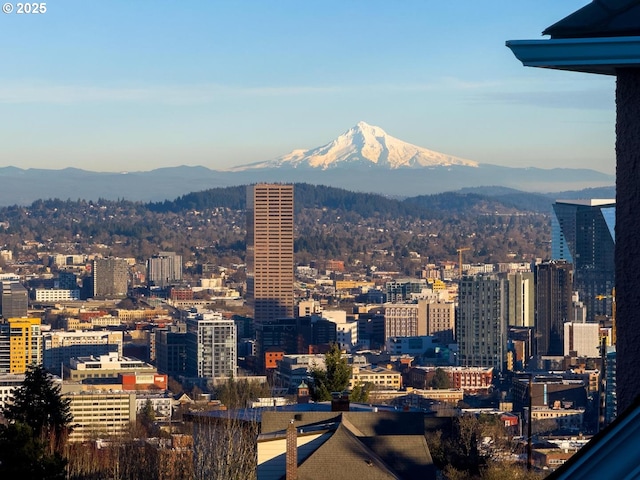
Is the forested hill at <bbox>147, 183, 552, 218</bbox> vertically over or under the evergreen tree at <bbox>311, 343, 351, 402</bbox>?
over

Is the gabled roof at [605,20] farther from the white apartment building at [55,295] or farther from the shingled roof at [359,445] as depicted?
the white apartment building at [55,295]

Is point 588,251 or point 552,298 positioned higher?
point 588,251

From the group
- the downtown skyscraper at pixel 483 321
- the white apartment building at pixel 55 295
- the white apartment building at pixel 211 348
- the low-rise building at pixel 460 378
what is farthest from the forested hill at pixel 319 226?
the low-rise building at pixel 460 378

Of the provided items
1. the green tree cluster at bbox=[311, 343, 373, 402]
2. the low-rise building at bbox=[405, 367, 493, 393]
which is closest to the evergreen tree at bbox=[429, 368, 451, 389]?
the low-rise building at bbox=[405, 367, 493, 393]

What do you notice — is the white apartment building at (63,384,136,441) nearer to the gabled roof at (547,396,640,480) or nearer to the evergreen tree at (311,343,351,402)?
the evergreen tree at (311,343,351,402)

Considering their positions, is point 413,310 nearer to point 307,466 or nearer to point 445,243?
point 445,243

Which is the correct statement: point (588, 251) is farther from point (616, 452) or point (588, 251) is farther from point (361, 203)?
point (616, 452)

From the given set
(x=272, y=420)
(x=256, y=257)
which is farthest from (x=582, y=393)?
(x=256, y=257)

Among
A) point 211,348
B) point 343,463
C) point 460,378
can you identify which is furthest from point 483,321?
point 343,463
